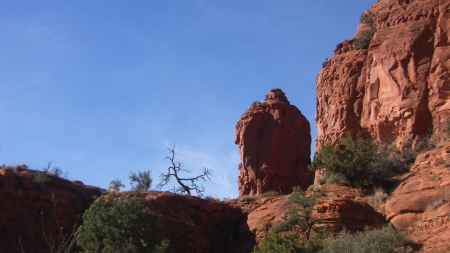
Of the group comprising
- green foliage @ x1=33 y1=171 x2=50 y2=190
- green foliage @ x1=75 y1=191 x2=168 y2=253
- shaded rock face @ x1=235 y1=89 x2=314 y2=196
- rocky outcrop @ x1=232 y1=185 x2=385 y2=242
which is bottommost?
green foliage @ x1=75 y1=191 x2=168 y2=253

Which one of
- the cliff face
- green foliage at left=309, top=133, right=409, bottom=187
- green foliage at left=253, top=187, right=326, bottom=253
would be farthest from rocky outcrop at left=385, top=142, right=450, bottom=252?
the cliff face

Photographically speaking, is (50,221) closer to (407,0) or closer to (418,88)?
(418,88)

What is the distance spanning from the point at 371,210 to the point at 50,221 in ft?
45.6

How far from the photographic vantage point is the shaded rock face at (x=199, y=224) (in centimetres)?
2477

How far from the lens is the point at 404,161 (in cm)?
2736

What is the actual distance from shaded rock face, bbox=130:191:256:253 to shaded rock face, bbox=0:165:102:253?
3.35m

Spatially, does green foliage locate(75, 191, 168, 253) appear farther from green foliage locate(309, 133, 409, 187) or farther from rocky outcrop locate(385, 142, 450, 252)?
green foliage locate(309, 133, 409, 187)

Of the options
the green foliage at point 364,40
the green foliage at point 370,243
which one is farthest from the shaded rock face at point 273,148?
the green foliage at point 370,243

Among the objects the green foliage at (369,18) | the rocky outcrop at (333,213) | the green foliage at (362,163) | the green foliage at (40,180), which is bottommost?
the rocky outcrop at (333,213)

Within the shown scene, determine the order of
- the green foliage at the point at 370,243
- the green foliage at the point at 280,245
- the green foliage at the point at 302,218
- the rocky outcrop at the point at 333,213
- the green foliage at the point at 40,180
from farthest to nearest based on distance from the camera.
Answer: the green foliage at the point at 40,180 → the rocky outcrop at the point at 333,213 → the green foliage at the point at 302,218 → the green foliage at the point at 280,245 → the green foliage at the point at 370,243

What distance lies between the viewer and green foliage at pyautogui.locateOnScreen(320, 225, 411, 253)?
17203mm

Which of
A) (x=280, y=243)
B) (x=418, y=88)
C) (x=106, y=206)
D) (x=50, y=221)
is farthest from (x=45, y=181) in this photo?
(x=418, y=88)

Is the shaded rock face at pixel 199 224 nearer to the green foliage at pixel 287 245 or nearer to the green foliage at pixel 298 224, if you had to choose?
the green foliage at pixel 298 224

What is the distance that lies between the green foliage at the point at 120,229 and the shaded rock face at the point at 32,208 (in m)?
2.17
